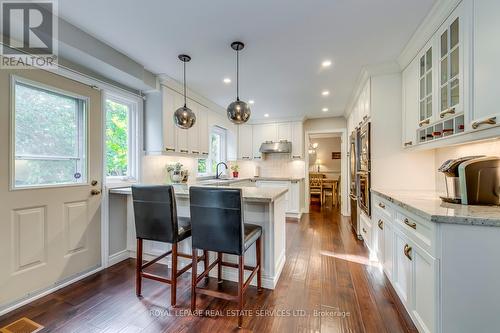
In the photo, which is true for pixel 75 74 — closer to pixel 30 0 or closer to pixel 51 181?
pixel 30 0

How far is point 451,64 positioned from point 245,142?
453cm

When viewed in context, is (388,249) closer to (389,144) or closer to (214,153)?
(389,144)

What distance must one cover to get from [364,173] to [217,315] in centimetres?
254

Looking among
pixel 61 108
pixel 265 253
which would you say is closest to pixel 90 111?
pixel 61 108

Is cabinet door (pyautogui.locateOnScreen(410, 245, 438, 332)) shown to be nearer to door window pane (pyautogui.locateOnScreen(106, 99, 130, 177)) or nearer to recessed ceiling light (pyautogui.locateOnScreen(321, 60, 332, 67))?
recessed ceiling light (pyautogui.locateOnScreen(321, 60, 332, 67))

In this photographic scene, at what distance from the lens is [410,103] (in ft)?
8.18

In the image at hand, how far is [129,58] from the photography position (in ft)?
8.54

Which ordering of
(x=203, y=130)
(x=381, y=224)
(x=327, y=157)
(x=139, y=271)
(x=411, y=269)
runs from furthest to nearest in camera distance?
(x=327, y=157), (x=203, y=130), (x=381, y=224), (x=139, y=271), (x=411, y=269)

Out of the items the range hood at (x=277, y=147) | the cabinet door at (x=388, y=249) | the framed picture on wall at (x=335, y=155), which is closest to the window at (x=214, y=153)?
the range hood at (x=277, y=147)

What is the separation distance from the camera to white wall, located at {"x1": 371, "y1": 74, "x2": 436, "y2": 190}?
8.82 ft

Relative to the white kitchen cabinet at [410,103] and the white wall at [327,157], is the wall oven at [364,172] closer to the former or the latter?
the white kitchen cabinet at [410,103]

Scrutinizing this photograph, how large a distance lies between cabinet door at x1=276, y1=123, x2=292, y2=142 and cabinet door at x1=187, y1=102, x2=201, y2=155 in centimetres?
232

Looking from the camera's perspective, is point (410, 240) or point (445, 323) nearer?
point (445, 323)

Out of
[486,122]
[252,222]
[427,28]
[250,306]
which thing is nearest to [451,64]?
[427,28]
